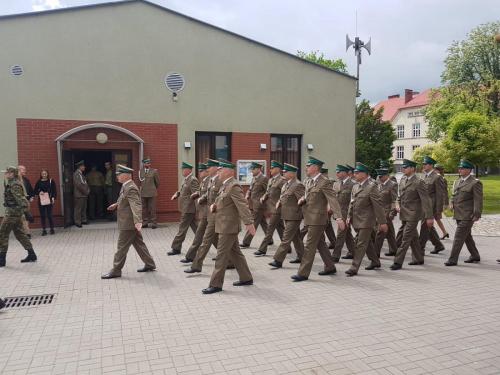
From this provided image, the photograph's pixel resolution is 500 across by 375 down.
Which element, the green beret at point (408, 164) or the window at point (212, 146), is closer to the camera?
the green beret at point (408, 164)

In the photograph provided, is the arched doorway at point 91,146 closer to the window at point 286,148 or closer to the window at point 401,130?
the window at point 286,148

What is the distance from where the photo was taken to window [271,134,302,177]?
15.1m

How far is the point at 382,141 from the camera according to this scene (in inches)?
1273

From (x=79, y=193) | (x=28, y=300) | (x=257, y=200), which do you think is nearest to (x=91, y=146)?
(x=79, y=193)

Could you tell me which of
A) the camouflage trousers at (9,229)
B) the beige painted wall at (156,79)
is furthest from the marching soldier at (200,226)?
the beige painted wall at (156,79)

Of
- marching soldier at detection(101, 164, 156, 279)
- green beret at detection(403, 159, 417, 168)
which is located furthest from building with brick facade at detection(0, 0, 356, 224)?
green beret at detection(403, 159, 417, 168)

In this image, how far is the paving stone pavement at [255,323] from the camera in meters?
4.14

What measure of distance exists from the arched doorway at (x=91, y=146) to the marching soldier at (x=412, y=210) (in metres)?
7.83

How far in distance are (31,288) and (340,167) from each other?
6.53 m

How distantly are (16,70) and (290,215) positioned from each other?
923cm

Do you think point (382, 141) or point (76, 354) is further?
point (382, 141)

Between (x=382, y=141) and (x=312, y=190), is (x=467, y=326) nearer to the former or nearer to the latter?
(x=312, y=190)

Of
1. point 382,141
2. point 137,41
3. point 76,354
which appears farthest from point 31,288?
point 382,141

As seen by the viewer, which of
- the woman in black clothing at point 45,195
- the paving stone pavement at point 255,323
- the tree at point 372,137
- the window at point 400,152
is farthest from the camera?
the window at point 400,152
